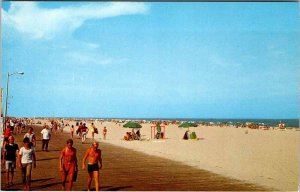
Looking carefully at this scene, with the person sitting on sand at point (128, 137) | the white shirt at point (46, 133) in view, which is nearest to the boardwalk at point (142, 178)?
the white shirt at point (46, 133)

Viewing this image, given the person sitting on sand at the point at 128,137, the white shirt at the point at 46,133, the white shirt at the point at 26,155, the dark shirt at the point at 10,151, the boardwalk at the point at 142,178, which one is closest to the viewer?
the white shirt at the point at 26,155

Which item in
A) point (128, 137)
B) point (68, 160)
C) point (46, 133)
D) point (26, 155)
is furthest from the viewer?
point (128, 137)

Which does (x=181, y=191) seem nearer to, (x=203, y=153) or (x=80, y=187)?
(x=80, y=187)

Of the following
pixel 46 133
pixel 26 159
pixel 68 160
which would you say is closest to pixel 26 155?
pixel 26 159

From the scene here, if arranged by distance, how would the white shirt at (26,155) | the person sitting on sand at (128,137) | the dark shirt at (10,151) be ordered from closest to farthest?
the white shirt at (26,155) → the dark shirt at (10,151) → the person sitting on sand at (128,137)

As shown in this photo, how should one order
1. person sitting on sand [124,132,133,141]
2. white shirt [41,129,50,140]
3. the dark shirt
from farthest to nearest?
1. person sitting on sand [124,132,133,141]
2. white shirt [41,129,50,140]
3. the dark shirt

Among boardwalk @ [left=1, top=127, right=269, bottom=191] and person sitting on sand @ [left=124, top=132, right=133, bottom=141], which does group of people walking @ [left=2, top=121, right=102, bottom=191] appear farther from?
person sitting on sand @ [left=124, top=132, right=133, bottom=141]

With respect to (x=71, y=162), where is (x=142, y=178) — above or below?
below

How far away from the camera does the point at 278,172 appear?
15.1 metres

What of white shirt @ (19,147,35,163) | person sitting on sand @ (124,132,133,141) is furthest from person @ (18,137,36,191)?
person sitting on sand @ (124,132,133,141)

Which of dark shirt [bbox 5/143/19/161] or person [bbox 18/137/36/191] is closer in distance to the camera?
person [bbox 18/137/36/191]

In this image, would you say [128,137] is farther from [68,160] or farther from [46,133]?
[68,160]

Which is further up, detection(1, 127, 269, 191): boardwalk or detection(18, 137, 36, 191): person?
detection(18, 137, 36, 191): person

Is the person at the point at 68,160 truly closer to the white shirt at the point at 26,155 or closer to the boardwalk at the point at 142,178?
the white shirt at the point at 26,155
